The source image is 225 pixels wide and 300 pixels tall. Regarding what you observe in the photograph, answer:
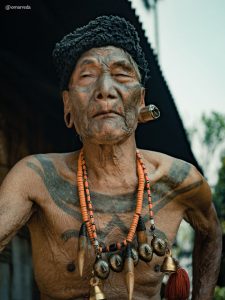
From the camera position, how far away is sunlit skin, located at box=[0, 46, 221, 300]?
3.05 metres

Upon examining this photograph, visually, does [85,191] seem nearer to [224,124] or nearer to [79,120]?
[79,120]

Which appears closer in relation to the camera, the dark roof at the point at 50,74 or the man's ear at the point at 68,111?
the man's ear at the point at 68,111

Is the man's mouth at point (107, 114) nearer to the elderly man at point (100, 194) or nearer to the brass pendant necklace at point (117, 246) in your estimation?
the elderly man at point (100, 194)

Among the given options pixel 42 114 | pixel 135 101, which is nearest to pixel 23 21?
pixel 42 114

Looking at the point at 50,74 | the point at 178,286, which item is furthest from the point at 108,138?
the point at 50,74

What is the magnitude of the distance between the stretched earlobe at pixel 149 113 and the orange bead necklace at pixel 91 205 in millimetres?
225

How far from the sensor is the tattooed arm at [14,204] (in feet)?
9.68

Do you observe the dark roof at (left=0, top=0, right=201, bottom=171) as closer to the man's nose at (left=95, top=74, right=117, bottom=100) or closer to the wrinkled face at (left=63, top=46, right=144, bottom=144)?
the wrinkled face at (left=63, top=46, right=144, bottom=144)

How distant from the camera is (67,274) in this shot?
3129 mm

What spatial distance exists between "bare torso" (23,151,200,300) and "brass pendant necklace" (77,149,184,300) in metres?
0.07

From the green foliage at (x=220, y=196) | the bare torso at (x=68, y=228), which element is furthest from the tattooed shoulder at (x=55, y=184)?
the green foliage at (x=220, y=196)

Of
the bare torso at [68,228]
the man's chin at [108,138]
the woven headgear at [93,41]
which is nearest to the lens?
the man's chin at [108,138]

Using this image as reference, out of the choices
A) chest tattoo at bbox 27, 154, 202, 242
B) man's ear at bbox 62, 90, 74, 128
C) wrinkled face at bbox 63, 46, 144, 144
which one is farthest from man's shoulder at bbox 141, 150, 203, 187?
man's ear at bbox 62, 90, 74, 128

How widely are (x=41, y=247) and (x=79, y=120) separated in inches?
27.4
